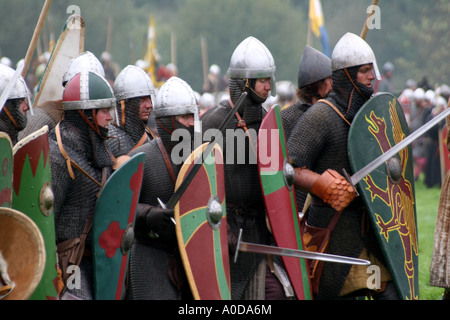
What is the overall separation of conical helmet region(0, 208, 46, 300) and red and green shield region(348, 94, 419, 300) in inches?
77.9

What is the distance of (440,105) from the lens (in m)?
16.0

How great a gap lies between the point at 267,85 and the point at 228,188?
2.19 ft

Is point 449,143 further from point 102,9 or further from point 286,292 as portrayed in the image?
point 102,9

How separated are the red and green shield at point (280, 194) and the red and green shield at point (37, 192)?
49.1 inches

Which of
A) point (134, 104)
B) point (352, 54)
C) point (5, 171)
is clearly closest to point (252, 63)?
point (352, 54)

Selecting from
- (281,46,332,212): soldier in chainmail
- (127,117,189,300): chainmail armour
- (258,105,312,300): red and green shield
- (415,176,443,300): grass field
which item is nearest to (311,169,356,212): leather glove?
(258,105,312,300): red and green shield

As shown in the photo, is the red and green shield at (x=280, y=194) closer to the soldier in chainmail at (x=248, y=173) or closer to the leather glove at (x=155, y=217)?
the soldier in chainmail at (x=248, y=173)

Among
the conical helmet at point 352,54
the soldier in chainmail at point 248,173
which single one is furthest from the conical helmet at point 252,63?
the conical helmet at point 352,54

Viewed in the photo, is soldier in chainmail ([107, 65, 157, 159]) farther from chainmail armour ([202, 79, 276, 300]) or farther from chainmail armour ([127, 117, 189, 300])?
chainmail armour ([127, 117, 189, 300])

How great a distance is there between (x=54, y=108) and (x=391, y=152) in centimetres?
225

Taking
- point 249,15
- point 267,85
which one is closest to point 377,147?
point 267,85

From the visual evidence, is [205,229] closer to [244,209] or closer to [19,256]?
[244,209]

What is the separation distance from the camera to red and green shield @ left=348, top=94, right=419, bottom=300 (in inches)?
182

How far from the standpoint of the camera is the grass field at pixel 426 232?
21.5 ft
